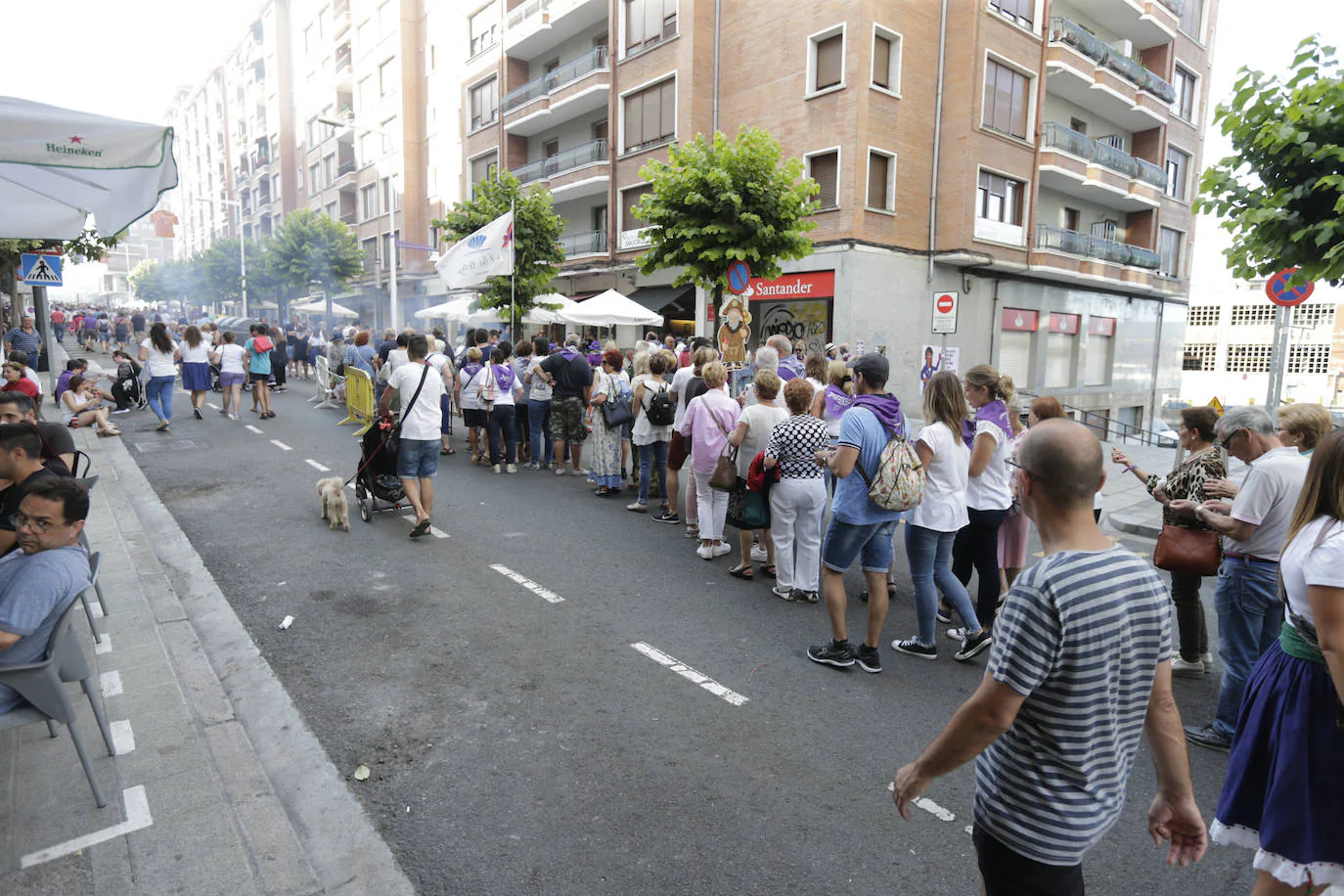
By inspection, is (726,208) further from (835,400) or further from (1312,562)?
(1312,562)

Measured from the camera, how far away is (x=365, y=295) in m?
46.3

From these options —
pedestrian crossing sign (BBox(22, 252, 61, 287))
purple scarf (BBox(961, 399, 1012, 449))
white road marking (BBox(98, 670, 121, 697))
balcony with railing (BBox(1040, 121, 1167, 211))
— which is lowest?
white road marking (BBox(98, 670, 121, 697))

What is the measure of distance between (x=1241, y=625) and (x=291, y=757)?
4.83 meters

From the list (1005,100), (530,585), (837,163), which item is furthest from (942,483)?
(1005,100)

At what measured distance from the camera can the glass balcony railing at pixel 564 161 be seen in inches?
1038

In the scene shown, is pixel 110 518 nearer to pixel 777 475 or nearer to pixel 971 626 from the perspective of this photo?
pixel 777 475

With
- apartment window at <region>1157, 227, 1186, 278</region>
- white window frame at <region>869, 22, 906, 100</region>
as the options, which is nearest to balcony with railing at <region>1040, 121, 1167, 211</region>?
apartment window at <region>1157, 227, 1186, 278</region>

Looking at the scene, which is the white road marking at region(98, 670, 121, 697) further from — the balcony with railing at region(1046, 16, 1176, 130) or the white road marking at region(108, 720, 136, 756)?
the balcony with railing at region(1046, 16, 1176, 130)

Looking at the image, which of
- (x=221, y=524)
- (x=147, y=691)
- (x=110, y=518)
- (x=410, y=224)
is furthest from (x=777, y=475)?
(x=410, y=224)

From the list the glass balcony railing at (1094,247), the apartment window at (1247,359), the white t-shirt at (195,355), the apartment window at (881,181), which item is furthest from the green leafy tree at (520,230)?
the apartment window at (1247,359)

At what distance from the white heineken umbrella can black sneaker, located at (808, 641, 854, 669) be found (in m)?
4.35

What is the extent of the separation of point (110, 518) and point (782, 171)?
11051 mm

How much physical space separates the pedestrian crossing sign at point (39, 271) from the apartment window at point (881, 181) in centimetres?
1787

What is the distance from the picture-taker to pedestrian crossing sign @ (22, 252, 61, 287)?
15.0 m
